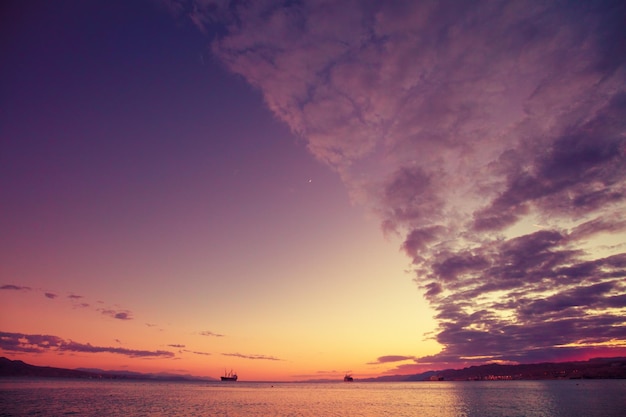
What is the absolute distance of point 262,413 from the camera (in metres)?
85.8

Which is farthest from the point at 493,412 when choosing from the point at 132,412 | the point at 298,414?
the point at 132,412

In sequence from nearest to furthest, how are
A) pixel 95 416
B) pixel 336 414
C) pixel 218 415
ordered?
pixel 95 416 → pixel 218 415 → pixel 336 414

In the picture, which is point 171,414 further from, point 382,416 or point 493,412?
point 493,412

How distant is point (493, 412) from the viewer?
89.2 m

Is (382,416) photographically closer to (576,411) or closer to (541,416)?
(541,416)

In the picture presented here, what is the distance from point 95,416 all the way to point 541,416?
99579 mm

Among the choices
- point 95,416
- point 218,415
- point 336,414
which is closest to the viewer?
point 95,416

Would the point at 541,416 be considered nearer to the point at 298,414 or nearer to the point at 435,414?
the point at 435,414

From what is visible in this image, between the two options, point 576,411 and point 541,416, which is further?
point 576,411

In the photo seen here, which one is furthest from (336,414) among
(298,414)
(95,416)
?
(95,416)

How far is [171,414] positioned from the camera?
3233 inches

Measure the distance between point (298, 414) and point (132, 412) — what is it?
4000cm

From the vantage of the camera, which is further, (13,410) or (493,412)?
(493,412)

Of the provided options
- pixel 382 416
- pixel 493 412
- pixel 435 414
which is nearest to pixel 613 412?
pixel 493 412
